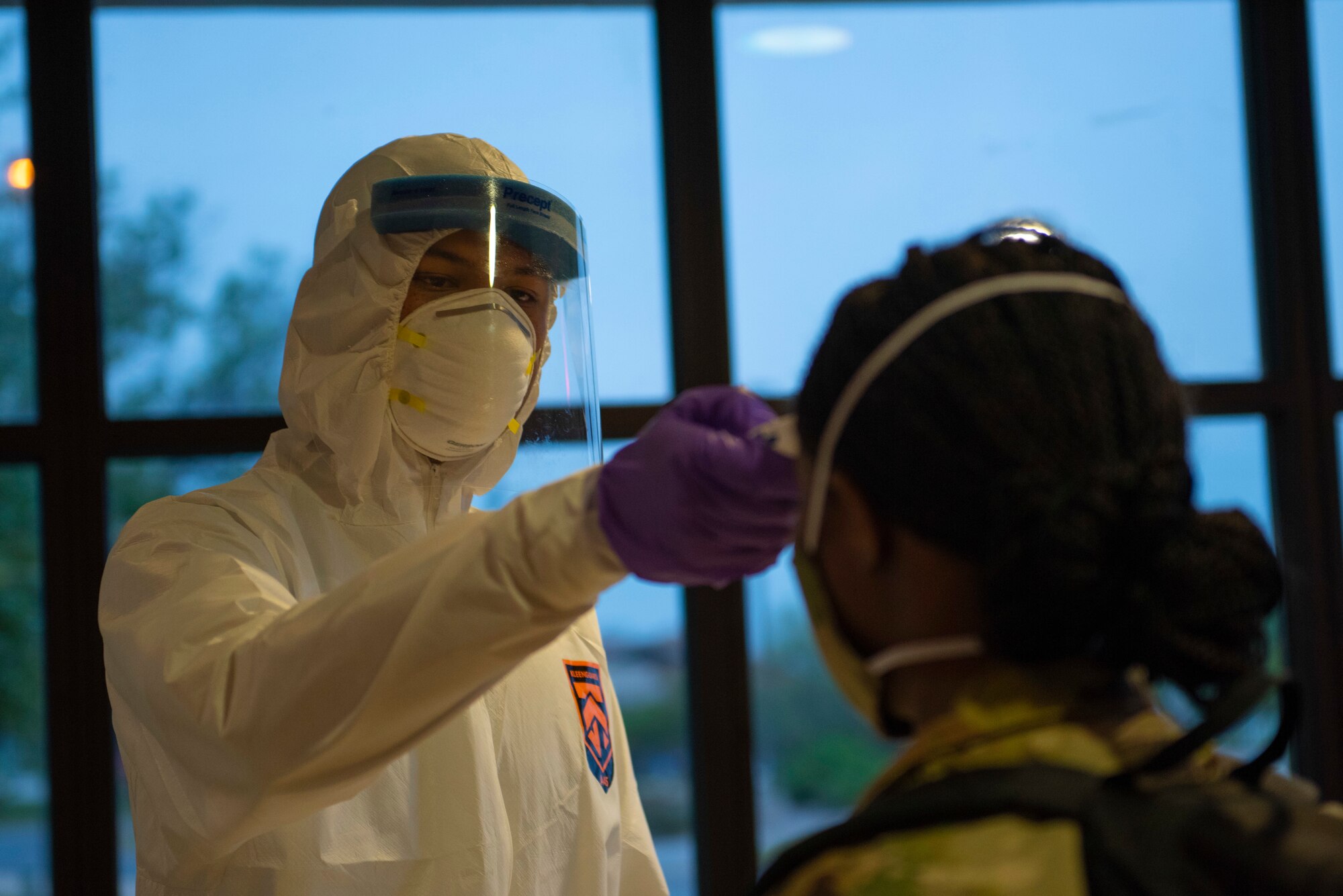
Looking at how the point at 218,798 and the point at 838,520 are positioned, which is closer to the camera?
the point at 838,520

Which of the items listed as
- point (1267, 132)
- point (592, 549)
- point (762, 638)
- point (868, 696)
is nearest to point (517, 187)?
point (592, 549)

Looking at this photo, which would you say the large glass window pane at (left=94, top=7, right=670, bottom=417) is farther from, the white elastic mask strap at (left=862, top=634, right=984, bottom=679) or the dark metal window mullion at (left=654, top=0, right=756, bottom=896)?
the white elastic mask strap at (left=862, top=634, right=984, bottom=679)

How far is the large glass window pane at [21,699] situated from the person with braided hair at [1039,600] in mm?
2396

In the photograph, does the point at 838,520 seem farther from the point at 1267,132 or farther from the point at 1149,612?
the point at 1267,132

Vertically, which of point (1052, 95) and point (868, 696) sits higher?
point (1052, 95)

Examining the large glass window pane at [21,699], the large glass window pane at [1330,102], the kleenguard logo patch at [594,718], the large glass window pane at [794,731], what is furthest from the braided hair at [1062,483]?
the large glass window pane at [1330,102]

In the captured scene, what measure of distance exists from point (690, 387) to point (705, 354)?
0.11 meters

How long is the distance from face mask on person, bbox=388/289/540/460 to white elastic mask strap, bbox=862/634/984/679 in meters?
0.77

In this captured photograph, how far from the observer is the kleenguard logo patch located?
146 centimetres

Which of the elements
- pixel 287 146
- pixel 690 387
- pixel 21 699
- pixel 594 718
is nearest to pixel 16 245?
pixel 287 146

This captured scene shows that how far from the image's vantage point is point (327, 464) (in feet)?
4.75

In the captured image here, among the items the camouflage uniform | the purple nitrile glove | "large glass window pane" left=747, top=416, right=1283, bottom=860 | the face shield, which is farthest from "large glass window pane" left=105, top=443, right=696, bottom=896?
the camouflage uniform

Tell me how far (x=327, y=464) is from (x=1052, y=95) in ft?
7.26

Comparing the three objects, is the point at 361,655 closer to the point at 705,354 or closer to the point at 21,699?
the point at 705,354
